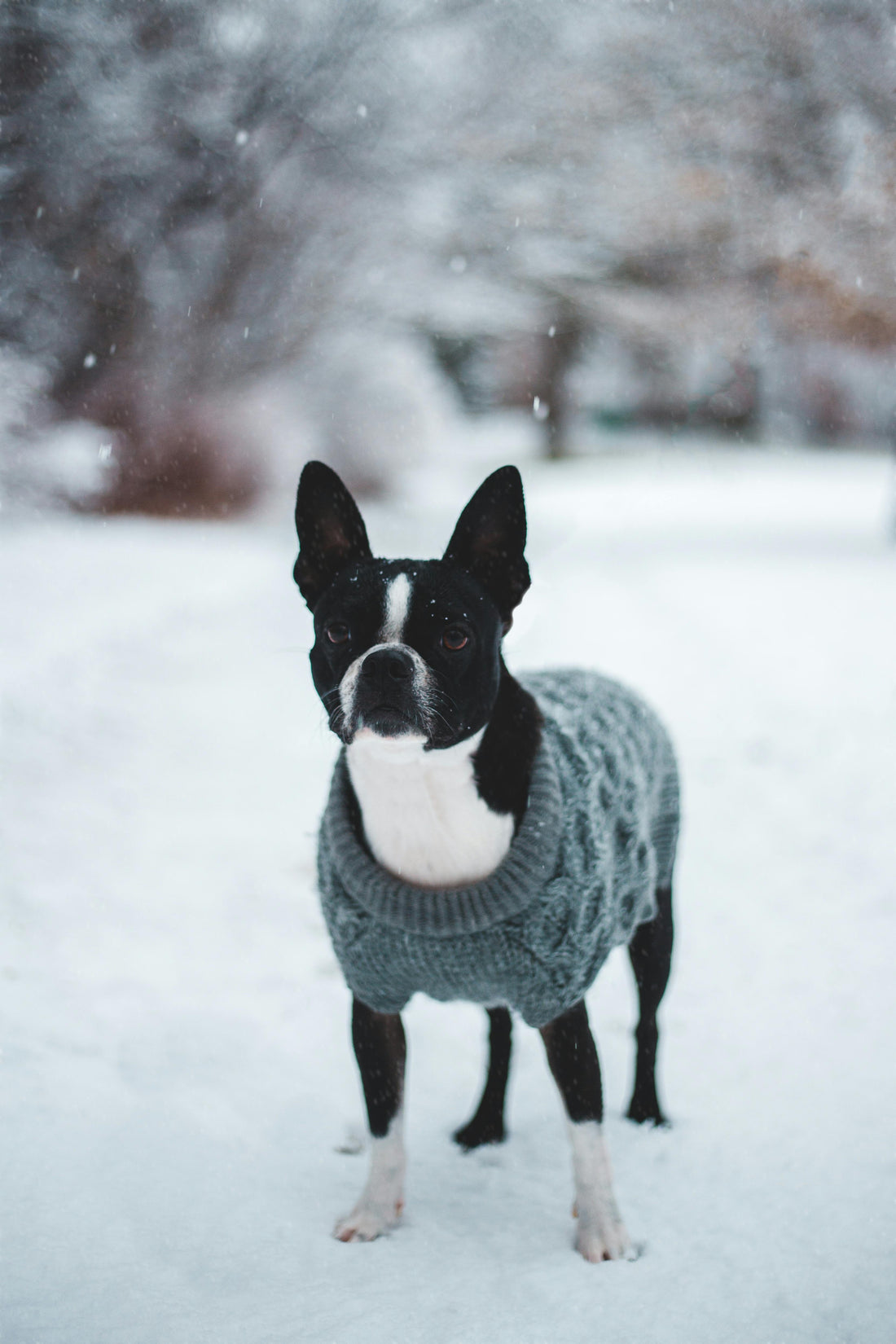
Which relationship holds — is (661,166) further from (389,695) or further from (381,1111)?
(381,1111)

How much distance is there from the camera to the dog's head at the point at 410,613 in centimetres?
179

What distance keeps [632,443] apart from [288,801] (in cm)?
2639

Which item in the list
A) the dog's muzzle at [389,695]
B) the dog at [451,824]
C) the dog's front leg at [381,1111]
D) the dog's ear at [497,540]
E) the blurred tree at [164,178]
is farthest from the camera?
the blurred tree at [164,178]

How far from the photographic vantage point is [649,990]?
2.60m

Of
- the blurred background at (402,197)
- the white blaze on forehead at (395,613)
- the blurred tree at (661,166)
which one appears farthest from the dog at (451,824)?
the blurred tree at (661,166)

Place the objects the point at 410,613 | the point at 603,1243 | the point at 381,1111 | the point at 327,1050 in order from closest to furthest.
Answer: the point at 410,613 < the point at 603,1243 < the point at 381,1111 < the point at 327,1050

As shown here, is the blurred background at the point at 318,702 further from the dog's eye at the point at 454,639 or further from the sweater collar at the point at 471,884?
the dog's eye at the point at 454,639

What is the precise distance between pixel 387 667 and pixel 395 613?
146 mm

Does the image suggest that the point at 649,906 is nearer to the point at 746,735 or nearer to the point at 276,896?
the point at 276,896

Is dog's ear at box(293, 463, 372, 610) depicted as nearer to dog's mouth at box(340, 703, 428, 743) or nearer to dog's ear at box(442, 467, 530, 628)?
dog's ear at box(442, 467, 530, 628)

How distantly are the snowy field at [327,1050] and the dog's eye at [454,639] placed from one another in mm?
1342

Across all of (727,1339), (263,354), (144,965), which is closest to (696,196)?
(263,354)

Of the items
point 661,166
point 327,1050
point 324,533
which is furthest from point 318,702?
point 661,166

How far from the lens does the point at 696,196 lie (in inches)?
250
